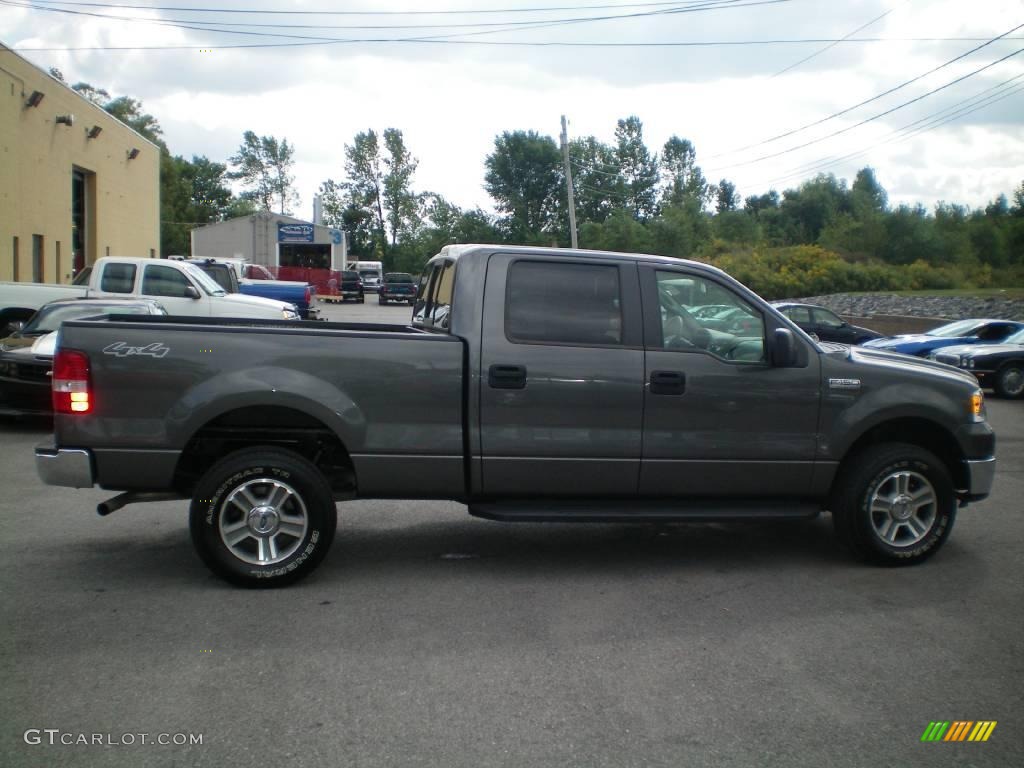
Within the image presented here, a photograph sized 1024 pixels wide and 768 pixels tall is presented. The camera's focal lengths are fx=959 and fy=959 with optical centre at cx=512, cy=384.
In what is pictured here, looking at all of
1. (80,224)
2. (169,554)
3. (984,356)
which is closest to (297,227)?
(80,224)

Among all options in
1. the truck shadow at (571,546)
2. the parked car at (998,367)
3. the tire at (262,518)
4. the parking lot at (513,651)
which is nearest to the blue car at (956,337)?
the parked car at (998,367)

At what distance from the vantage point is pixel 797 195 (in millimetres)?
83188

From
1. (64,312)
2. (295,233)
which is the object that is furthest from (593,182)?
(64,312)

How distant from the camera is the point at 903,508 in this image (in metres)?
6.39

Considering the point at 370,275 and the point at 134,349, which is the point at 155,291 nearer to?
the point at 134,349

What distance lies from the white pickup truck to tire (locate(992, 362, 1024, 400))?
512 inches

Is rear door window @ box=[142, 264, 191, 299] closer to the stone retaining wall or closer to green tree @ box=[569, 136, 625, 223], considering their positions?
the stone retaining wall

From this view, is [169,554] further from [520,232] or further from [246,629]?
[520,232]

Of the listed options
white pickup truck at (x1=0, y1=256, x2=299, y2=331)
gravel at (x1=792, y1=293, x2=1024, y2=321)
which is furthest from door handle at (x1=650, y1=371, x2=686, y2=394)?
gravel at (x1=792, y1=293, x2=1024, y2=321)

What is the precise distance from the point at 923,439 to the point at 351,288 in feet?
164

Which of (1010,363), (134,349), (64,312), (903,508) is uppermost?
(64,312)

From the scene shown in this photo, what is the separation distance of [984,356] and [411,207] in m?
84.5

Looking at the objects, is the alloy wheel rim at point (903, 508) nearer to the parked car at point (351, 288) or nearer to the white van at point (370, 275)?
the parked car at point (351, 288)

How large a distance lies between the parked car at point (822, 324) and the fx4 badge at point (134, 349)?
2067 centimetres
